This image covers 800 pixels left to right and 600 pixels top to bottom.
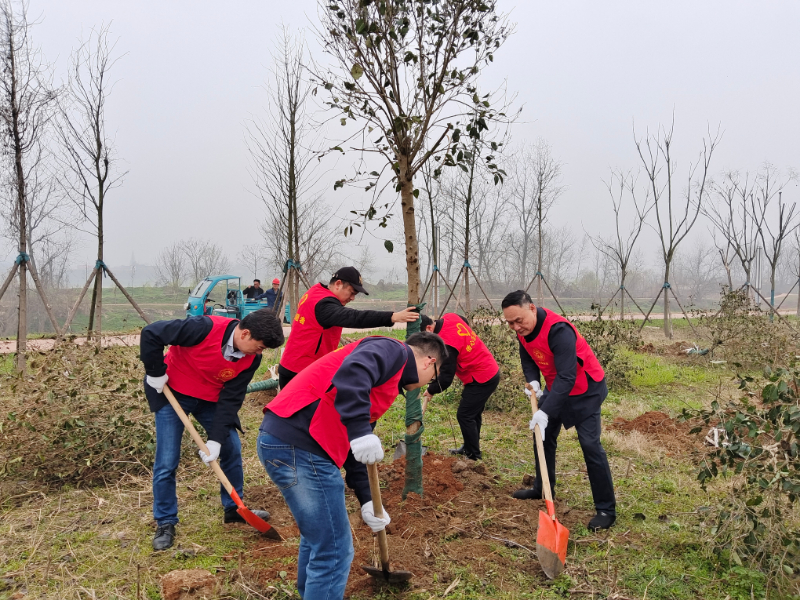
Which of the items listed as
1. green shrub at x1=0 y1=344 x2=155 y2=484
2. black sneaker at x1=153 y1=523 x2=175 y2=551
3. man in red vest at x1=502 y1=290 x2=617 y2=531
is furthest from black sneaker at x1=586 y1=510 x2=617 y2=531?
green shrub at x1=0 y1=344 x2=155 y2=484

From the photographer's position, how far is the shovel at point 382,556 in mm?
2500

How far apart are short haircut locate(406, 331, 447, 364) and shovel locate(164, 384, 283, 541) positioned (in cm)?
155

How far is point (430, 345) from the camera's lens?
247 centimetres

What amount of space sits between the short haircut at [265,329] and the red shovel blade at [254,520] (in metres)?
0.96

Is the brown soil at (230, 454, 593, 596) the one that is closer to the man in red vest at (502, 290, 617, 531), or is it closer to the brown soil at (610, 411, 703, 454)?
the man in red vest at (502, 290, 617, 531)

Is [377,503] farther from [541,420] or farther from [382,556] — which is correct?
[541,420]

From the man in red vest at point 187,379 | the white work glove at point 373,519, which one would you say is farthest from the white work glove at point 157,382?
the white work glove at point 373,519

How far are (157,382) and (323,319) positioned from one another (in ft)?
4.07

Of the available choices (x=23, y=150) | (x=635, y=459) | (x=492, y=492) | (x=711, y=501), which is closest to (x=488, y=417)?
(x=635, y=459)

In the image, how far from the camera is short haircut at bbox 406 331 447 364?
246 cm

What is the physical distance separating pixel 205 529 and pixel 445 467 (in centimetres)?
189

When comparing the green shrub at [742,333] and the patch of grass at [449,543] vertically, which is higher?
the green shrub at [742,333]

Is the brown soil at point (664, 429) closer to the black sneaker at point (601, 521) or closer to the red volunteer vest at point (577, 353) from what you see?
the black sneaker at point (601, 521)

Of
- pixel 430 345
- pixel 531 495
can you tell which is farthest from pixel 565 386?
pixel 430 345
